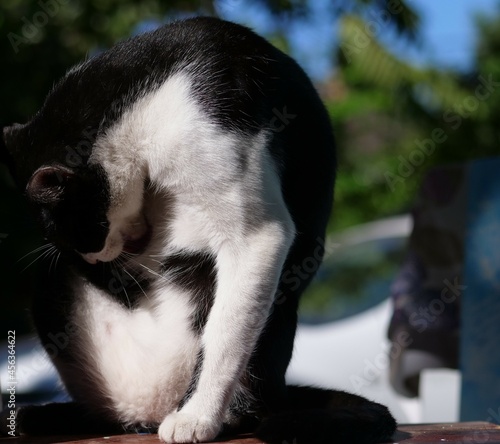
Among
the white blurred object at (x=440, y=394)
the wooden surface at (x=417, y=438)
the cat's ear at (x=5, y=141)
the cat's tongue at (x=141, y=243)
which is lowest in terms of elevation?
the wooden surface at (x=417, y=438)

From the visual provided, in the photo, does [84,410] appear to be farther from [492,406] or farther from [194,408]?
[492,406]

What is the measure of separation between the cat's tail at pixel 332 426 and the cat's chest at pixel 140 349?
0.79 feet

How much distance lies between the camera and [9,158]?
1571mm

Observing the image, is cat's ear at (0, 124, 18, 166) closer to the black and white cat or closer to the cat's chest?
the black and white cat

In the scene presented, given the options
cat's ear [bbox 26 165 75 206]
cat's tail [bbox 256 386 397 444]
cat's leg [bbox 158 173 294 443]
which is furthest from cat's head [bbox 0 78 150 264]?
cat's tail [bbox 256 386 397 444]

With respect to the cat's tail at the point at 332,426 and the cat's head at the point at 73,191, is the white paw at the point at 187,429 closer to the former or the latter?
the cat's tail at the point at 332,426

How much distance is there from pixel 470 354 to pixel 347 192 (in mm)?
4531

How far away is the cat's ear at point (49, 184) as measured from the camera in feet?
4.56

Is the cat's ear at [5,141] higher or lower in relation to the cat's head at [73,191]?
higher

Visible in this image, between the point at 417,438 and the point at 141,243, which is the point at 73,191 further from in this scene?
the point at 417,438

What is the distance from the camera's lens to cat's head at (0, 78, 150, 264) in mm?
1420

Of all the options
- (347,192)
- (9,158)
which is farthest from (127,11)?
(9,158)

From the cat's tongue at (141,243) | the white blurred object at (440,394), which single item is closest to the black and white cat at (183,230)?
the cat's tongue at (141,243)

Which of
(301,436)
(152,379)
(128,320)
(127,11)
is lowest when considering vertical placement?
(301,436)
